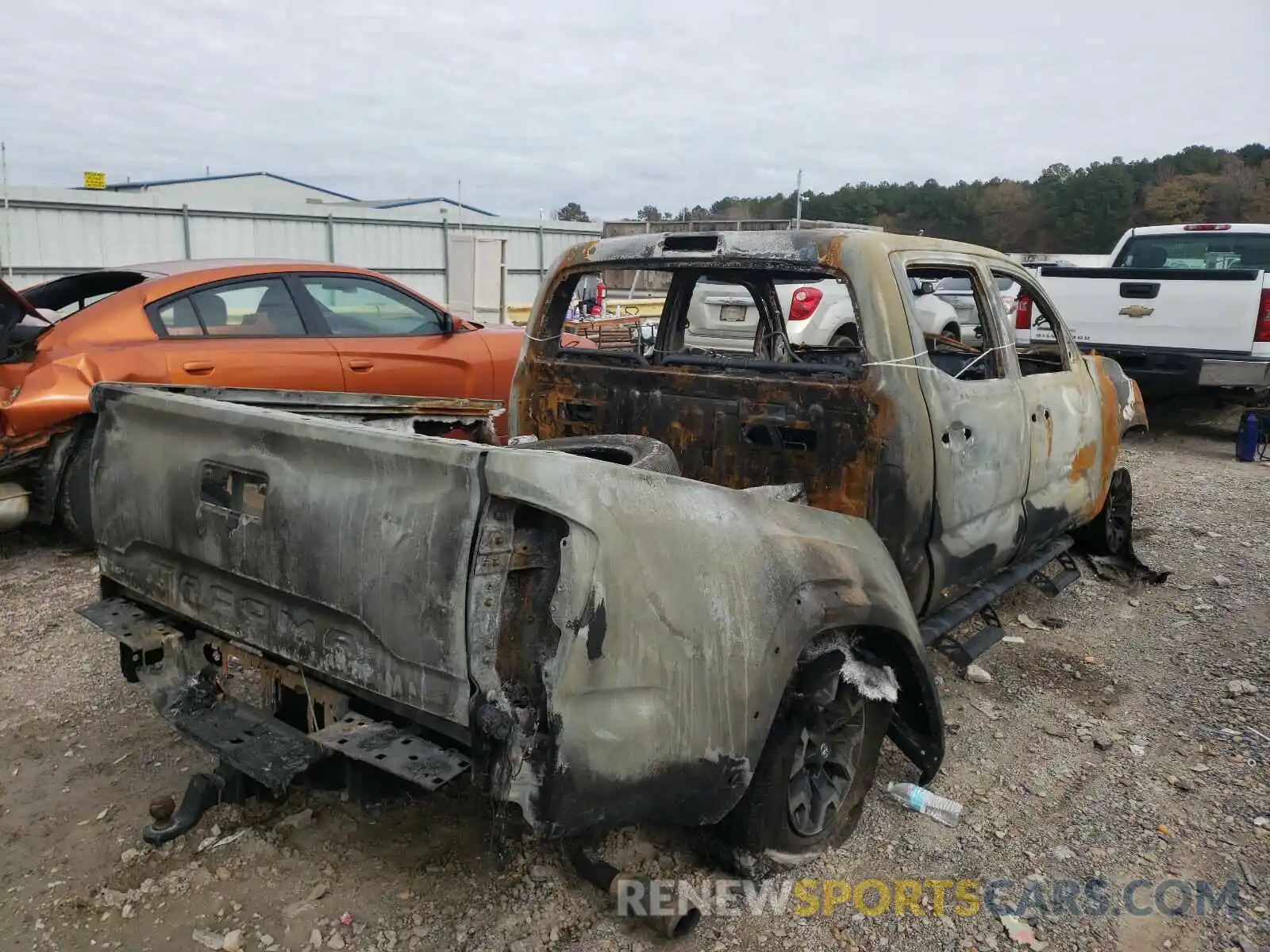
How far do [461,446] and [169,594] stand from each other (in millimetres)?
1309

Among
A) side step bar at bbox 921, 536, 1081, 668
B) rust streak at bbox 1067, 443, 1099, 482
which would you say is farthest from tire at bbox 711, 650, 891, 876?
rust streak at bbox 1067, 443, 1099, 482

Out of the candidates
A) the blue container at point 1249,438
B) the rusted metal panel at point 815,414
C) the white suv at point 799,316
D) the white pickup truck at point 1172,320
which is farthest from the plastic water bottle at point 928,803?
the blue container at point 1249,438

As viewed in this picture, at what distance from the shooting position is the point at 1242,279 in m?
8.17

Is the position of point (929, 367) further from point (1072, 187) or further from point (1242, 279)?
point (1072, 187)

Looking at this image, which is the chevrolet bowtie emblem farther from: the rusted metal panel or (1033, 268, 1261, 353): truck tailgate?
the rusted metal panel

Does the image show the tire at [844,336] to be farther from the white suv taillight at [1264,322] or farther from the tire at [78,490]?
the tire at [78,490]

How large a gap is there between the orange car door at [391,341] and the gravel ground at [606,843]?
2475 mm

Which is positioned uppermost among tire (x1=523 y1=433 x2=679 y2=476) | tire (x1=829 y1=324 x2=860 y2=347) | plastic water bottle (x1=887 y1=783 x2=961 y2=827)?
tire (x1=523 y1=433 x2=679 y2=476)

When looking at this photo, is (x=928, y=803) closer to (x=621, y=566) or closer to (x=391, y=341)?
(x=621, y=566)

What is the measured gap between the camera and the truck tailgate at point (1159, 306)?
27.0 ft

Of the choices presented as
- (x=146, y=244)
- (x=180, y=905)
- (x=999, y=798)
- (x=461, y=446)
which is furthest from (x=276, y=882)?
(x=146, y=244)

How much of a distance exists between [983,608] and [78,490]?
14.7 feet

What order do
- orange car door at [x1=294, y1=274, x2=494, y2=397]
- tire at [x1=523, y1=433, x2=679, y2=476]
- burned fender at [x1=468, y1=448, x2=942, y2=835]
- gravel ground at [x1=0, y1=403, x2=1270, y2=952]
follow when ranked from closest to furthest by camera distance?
Result: burned fender at [x1=468, y1=448, x2=942, y2=835] → gravel ground at [x1=0, y1=403, x2=1270, y2=952] → tire at [x1=523, y1=433, x2=679, y2=476] → orange car door at [x1=294, y1=274, x2=494, y2=397]

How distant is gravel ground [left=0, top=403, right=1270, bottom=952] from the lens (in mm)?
2506
